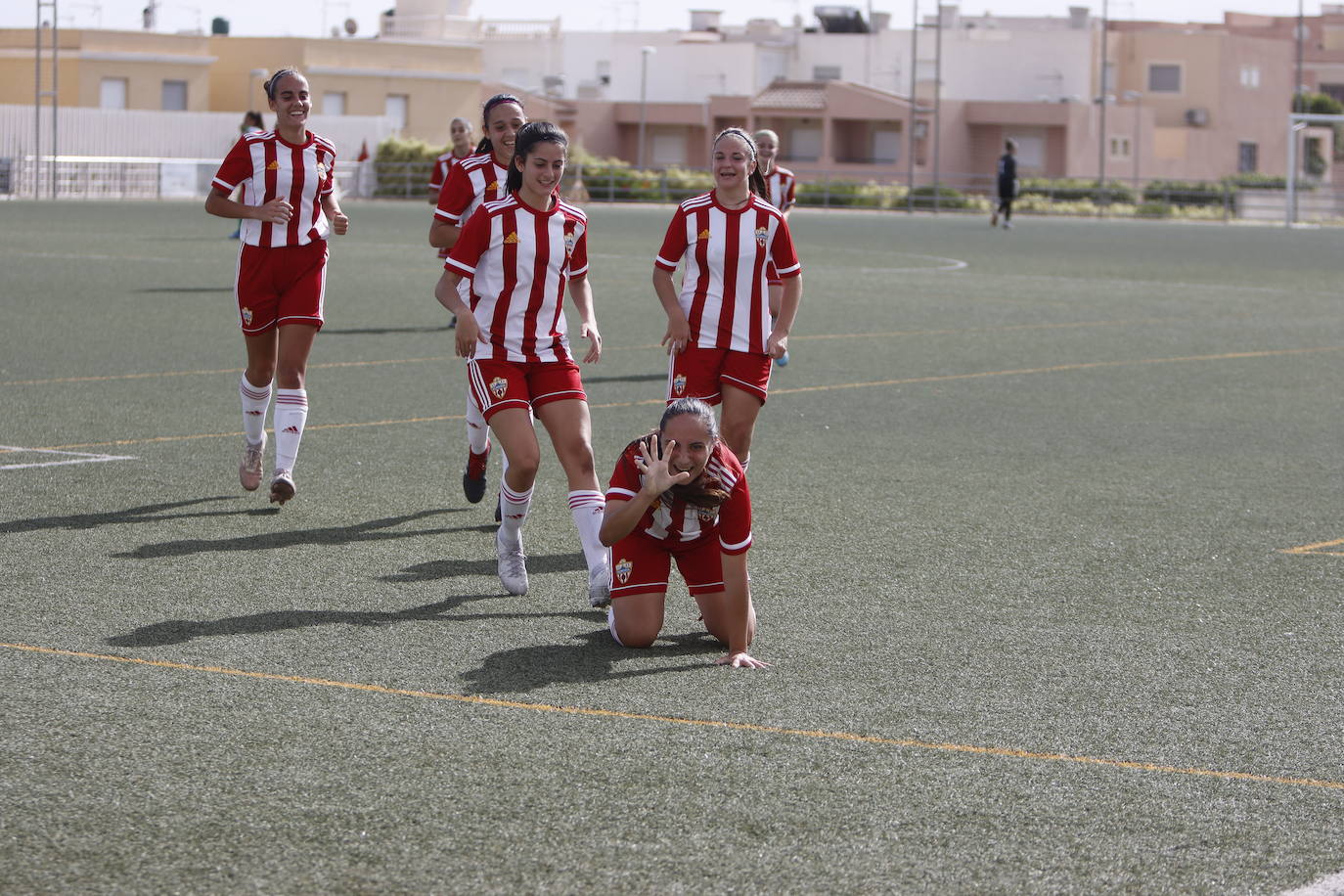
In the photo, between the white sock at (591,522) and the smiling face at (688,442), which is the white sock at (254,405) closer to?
the white sock at (591,522)

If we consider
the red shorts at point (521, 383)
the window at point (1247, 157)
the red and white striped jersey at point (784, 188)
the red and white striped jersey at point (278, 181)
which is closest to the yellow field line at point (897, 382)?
the red and white striped jersey at point (278, 181)

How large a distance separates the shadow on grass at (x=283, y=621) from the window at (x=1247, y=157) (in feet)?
323

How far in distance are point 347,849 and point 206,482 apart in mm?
5467

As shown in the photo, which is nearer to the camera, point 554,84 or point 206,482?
point 206,482

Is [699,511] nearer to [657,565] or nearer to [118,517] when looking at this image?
[657,565]

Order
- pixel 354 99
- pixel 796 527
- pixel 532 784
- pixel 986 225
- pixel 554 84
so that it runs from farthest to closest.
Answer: pixel 554 84 < pixel 354 99 < pixel 986 225 < pixel 796 527 < pixel 532 784

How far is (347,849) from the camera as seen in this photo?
14.7 ft

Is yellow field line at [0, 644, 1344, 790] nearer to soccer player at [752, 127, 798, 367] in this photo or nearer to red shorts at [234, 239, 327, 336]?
soccer player at [752, 127, 798, 367]

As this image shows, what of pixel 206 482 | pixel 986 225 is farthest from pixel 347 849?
pixel 986 225

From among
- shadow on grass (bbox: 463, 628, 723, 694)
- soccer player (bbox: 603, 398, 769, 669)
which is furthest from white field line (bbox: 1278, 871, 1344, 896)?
shadow on grass (bbox: 463, 628, 723, 694)

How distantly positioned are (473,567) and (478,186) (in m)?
2.16

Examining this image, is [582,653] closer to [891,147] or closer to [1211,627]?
[1211,627]

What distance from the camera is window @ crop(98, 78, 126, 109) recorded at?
227 ft

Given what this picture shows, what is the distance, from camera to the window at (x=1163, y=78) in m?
99.6
